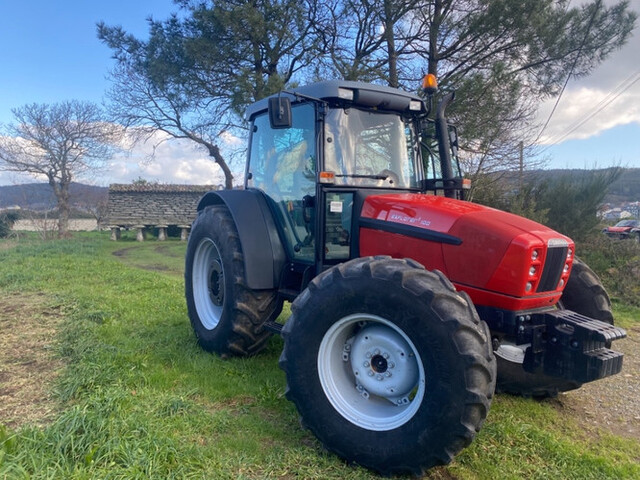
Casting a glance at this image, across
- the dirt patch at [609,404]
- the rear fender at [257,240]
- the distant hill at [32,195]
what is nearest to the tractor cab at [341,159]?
the rear fender at [257,240]

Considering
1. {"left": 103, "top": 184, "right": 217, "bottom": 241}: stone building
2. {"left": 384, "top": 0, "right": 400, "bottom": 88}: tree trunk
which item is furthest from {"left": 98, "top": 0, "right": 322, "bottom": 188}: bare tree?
{"left": 103, "top": 184, "right": 217, "bottom": 241}: stone building

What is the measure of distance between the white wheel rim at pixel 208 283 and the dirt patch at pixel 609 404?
312cm

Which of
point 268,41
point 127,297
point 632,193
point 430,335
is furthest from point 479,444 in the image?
point 632,193

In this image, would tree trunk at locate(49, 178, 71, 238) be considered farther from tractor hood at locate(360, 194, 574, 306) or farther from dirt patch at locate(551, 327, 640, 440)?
dirt patch at locate(551, 327, 640, 440)

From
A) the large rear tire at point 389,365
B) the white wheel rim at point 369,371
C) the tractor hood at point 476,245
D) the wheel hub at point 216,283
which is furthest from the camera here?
the wheel hub at point 216,283

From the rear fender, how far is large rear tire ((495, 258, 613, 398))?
1.94 m

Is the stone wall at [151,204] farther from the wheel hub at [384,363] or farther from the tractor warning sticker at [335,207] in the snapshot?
the wheel hub at [384,363]

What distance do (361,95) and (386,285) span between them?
1854mm

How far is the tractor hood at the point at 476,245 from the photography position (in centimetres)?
306

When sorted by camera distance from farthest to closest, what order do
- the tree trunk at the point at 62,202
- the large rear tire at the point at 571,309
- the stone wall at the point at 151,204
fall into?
the stone wall at the point at 151,204 → the tree trunk at the point at 62,202 → the large rear tire at the point at 571,309

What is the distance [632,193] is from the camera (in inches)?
1073

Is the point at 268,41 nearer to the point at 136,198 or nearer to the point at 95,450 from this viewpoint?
the point at 95,450

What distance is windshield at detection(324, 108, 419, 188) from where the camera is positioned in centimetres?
399

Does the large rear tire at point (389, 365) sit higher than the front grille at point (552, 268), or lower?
lower
